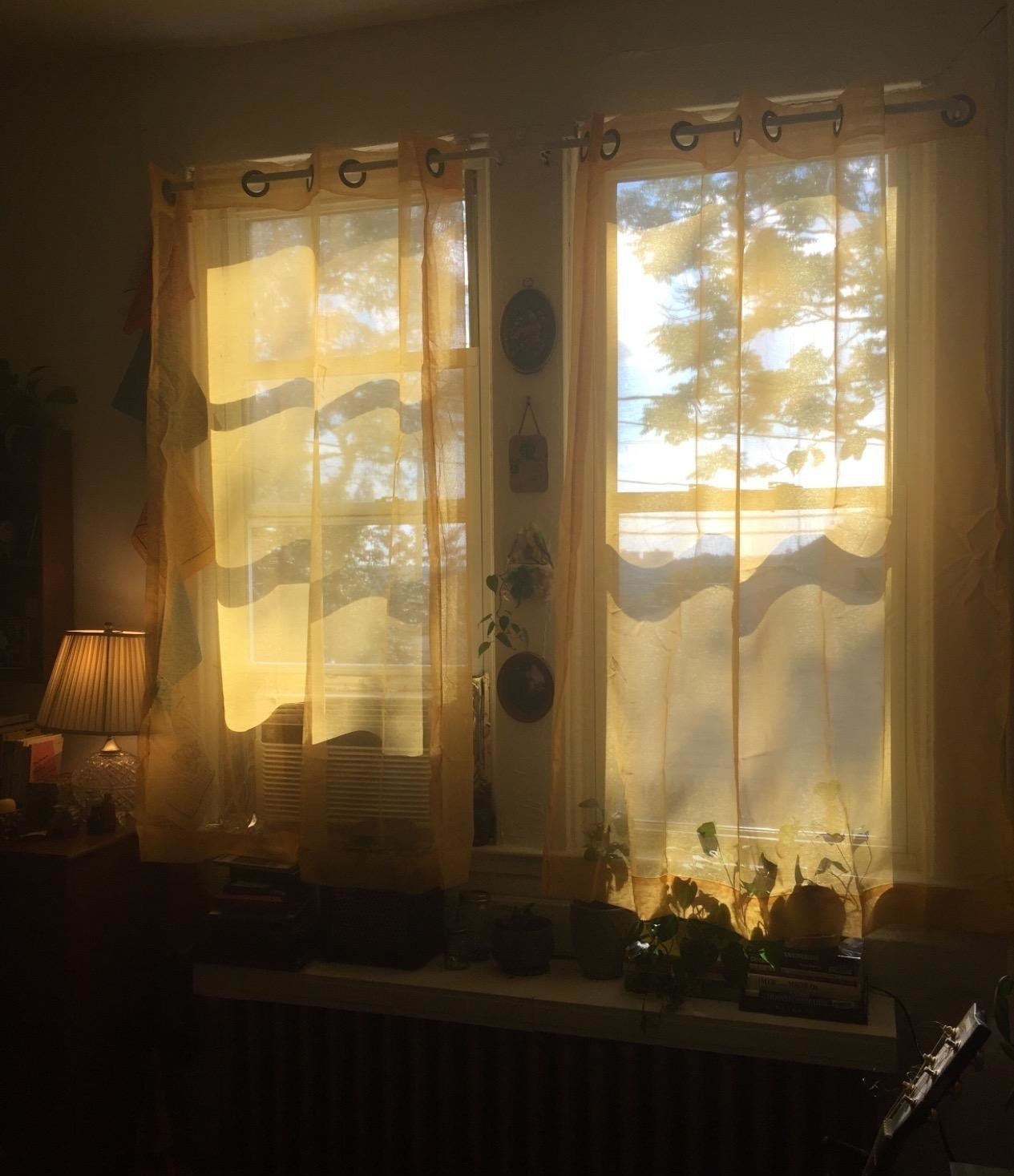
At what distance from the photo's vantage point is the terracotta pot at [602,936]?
2137mm

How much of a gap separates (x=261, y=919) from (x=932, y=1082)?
1440 millimetres

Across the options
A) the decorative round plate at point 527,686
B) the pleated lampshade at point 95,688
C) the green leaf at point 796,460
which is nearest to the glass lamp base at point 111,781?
the pleated lampshade at point 95,688

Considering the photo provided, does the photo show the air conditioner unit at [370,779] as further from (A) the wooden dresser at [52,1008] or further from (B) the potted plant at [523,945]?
(A) the wooden dresser at [52,1008]

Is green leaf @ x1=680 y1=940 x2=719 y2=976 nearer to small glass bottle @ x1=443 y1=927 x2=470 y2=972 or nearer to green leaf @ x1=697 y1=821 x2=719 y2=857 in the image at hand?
green leaf @ x1=697 y1=821 x2=719 y2=857

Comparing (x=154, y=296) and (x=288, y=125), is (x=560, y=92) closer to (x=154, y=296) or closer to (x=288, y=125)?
(x=288, y=125)

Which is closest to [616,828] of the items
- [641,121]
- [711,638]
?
[711,638]

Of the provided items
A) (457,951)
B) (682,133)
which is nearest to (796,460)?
(682,133)

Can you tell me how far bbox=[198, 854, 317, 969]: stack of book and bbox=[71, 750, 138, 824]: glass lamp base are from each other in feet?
1.14

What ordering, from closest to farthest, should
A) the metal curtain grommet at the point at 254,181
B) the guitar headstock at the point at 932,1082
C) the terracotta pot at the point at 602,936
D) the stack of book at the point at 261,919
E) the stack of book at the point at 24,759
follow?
A: the guitar headstock at the point at 932,1082 → the terracotta pot at the point at 602,936 → the stack of book at the point at 261,919 → the metal curtain grommet at the point at 254,181 → the stack of book at the point at 24,759

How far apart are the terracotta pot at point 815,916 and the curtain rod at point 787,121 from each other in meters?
1.50

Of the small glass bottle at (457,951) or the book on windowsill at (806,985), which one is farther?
the small glass bottle at (457,951)

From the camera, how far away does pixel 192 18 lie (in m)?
2.45

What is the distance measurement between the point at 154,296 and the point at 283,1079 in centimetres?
185

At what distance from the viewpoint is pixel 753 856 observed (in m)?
2.05
